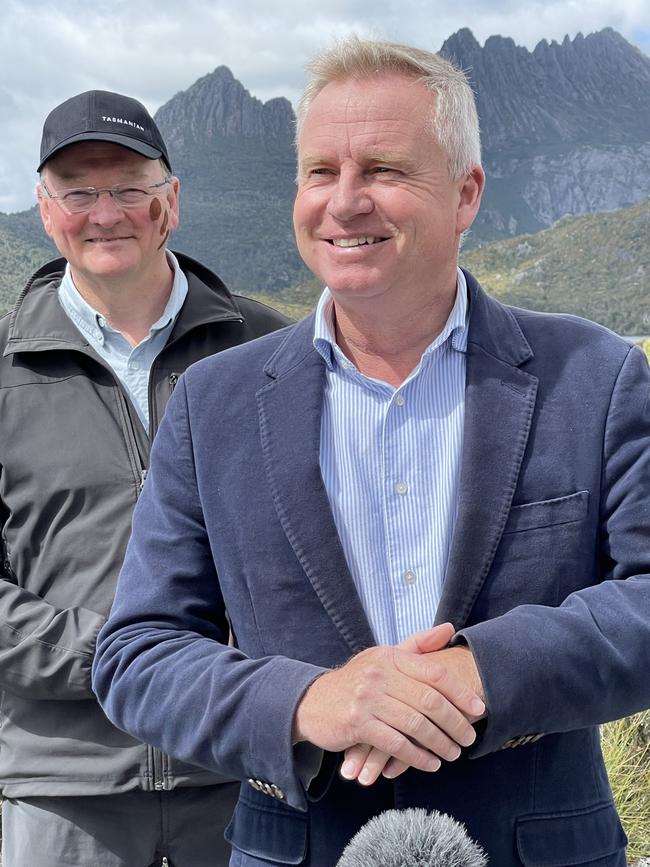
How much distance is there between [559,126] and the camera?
162 m

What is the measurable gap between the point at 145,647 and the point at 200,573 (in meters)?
0.17

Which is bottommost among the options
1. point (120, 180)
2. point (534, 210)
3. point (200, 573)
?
point (200, 573)

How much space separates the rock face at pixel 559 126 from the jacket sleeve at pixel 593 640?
123 meters

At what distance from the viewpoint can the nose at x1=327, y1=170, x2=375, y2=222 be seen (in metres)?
1.60

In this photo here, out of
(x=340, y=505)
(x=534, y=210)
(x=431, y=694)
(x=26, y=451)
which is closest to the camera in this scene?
(x=431, y=694)

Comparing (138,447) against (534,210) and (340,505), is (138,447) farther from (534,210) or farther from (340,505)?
(534,210)

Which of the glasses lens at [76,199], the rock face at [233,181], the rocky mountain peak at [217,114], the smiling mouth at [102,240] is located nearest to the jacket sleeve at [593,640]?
the smiling mouth at [102,240]

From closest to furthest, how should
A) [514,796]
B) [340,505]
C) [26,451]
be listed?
1. [514,796]
2. [340,505]
3. [26,451]

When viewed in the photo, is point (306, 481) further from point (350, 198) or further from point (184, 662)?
point (350, 198)

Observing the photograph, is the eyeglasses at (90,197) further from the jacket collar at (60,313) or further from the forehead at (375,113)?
the forehead at (375,113)

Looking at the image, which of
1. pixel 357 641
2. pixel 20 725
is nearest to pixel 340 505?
pixel 357 641

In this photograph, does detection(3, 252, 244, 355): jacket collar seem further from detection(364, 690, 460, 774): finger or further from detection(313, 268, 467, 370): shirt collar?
detection(364, 690, 460, 774): finger

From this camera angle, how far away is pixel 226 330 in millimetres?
2725

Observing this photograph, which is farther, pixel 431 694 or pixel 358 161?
pixel 358 161
